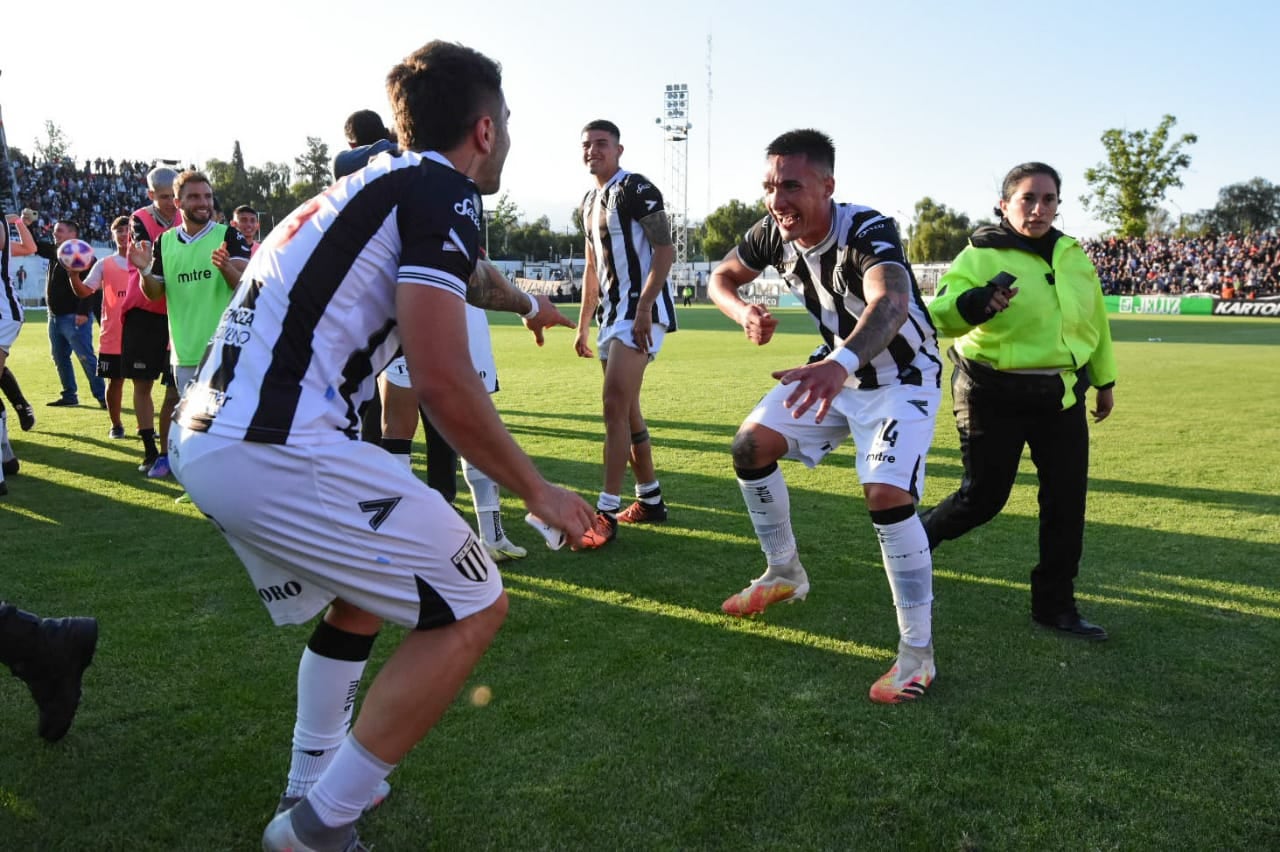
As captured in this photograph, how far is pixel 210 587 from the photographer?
4547mm

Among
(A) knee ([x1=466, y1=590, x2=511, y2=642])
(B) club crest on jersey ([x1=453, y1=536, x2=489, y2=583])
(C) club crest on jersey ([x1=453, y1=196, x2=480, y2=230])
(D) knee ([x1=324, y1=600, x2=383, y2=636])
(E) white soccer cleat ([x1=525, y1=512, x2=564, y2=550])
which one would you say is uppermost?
(C) club crest on jersey ([x1=453, y1=196, x2=480, y2=230])

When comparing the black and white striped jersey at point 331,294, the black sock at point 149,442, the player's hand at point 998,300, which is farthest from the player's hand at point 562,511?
the black sock at point 149,442

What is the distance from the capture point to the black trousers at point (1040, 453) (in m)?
4.09

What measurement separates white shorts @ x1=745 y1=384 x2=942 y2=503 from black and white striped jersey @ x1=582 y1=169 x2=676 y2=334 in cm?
199

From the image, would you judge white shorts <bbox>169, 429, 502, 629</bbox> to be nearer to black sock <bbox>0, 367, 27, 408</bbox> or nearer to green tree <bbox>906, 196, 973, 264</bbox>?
black sock <bbox>0, 367, 27, 408</bbox>

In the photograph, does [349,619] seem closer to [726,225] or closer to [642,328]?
[642,328]

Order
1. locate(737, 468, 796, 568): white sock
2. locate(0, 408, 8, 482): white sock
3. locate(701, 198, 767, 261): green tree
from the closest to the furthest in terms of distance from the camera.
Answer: locate(737, 468, 796, 568): white sock
locate(0, 408, 8, 482): white sock
locate(701, 198, 767, 261): green tree

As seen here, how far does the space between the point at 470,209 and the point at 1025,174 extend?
303cm

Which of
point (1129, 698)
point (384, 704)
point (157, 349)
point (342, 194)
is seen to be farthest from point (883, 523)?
point (157, 349)

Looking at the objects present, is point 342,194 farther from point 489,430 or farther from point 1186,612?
point 1186,612

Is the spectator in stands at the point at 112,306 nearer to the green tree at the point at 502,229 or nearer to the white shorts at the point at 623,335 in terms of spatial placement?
the white shorts at the point at 623,335

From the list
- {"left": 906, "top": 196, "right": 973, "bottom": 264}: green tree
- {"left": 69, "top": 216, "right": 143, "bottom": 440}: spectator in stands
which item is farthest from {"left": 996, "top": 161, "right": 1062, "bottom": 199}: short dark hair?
{"left": 906, "top": 196, "right": 973, "bottom": 264}: green tree

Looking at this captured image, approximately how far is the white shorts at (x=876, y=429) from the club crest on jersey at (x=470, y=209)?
159cm

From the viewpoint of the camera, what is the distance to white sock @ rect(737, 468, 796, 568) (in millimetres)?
4172
